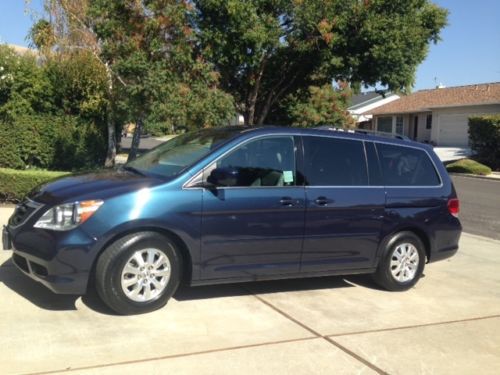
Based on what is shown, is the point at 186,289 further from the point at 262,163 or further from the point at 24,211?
the point at 24,211

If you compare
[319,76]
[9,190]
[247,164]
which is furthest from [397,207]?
[319,76]

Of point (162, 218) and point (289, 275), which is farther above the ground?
point (162, 218)

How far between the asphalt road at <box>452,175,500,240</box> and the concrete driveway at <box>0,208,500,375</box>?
5.49 m

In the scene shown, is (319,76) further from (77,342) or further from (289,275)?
(77,342)

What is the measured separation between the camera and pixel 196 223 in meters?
5.30

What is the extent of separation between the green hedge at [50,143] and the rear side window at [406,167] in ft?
29.7

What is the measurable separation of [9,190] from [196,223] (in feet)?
19.9

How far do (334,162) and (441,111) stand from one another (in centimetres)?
3664

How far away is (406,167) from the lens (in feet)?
22.4

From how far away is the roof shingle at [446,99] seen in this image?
37.7m

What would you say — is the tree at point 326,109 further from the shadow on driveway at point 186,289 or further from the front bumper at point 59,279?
the front bumper at point 59,279

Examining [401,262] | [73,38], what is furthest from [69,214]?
[73,38]

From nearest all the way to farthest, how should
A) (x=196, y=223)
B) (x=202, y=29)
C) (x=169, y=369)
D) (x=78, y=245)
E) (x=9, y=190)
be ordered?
(x=169, y=369)
(x=78, y=245)
(x=196, y=223)
(x=9, y=190)
(x=202, y=29)

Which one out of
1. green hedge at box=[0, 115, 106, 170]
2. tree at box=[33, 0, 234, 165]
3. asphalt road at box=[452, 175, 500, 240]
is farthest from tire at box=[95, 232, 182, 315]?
green hedge at box=[0, 115, 106, 170]
